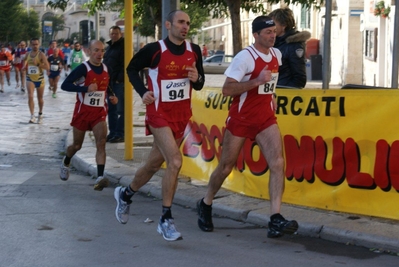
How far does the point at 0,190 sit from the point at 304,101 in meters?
3.73

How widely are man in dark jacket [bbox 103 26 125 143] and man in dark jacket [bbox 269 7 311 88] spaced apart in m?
4.98

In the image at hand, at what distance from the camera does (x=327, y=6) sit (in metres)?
9.41

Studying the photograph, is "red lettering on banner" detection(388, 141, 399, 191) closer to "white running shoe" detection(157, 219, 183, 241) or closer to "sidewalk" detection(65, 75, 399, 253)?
"sidewalk" detection(65, 75, 399, 253)

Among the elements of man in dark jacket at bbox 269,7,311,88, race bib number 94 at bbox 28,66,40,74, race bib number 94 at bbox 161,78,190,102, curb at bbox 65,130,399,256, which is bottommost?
curb at bbox 65,130,399,256

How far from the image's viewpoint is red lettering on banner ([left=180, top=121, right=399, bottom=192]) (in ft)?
24.4

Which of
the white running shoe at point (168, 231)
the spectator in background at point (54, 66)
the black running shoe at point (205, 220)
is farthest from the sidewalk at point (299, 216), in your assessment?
the spectator in background at point (54, 66)

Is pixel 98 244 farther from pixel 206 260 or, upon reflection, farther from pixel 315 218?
pixel 315 218

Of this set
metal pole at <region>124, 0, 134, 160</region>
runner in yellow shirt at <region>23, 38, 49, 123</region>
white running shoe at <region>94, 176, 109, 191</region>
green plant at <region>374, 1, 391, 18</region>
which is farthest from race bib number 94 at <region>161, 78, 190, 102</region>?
green plant at <region>374, 1, 391, 18</region>

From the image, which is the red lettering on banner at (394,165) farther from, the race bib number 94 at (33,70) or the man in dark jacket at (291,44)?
the race bib number 94 at (33,70)

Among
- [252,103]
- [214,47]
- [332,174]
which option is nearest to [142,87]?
[252,103]

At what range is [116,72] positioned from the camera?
13.4 meters

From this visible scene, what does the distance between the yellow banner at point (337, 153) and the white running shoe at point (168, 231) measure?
185 centimetres

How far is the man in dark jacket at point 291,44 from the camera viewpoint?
8.47 metres

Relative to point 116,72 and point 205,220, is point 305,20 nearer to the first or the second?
point 116,72
